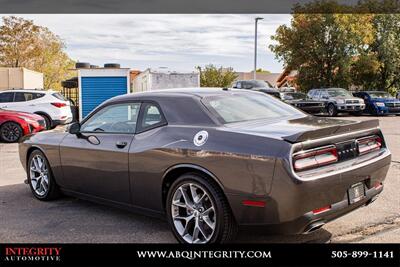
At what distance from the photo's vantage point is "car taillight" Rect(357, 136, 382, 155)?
422 cm

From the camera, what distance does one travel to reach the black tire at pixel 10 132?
500 inches

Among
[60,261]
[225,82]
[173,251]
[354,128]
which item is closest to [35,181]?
[60,261]

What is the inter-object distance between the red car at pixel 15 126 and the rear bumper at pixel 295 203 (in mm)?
10358

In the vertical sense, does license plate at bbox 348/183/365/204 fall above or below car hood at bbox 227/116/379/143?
below

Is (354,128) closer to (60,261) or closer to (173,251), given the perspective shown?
(173,251)

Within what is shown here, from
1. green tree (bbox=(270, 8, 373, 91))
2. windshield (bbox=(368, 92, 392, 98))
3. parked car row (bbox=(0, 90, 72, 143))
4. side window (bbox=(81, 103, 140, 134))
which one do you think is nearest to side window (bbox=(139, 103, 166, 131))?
side window (bbox=(81, 103, 140, 134))

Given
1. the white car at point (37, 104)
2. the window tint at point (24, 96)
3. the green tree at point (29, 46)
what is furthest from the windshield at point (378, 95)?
the green tree at point (29, 46)

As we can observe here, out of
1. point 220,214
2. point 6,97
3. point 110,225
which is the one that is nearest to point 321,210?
point 220,214

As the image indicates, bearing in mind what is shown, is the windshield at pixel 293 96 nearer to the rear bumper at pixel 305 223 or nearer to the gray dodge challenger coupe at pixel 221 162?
the gray dodge challenger coupe at pixel 221 162

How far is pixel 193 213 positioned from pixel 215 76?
131ft

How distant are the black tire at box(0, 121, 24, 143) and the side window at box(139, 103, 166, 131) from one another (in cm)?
920

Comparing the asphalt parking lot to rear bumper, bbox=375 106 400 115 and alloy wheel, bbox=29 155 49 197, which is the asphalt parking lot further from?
rear bumper, bbox=375 106 400 115

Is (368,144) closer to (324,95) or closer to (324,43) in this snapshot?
(324,95)

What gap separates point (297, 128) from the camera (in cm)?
395
